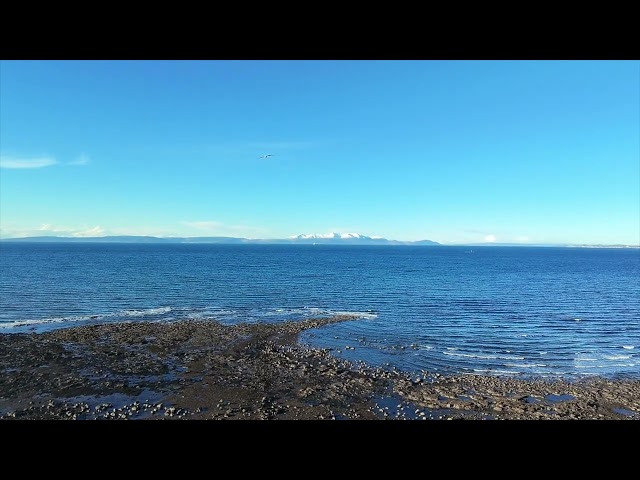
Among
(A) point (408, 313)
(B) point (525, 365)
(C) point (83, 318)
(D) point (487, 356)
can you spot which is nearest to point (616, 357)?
(B) point (525, 365)

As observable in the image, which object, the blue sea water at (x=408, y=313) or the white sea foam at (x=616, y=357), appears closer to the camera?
the blue sea water at (x=408, y=313)

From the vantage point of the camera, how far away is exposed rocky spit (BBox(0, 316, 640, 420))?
14.5m

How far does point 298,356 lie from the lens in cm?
2186

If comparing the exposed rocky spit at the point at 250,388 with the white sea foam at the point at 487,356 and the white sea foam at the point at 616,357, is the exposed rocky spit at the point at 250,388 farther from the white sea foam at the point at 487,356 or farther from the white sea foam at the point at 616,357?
the white sea foam at the point at 616,357

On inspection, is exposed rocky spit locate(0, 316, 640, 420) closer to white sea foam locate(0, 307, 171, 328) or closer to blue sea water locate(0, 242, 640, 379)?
blue sea water locate(0, 242, 640, 379)

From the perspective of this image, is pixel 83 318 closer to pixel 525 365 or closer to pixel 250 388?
pixel 250 388

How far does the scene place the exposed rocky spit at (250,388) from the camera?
14.5m

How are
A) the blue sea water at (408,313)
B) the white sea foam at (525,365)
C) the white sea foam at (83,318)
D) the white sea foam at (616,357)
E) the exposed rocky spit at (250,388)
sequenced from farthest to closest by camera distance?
the white sea foam at (83,318), the white sea foam at (616,357), the blue sea water at (408,313), the white sea foam at (525,365), the exposed rocky spit at (250,388)

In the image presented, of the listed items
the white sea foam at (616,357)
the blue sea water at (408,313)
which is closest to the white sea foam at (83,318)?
the blue sea water at (408,313)

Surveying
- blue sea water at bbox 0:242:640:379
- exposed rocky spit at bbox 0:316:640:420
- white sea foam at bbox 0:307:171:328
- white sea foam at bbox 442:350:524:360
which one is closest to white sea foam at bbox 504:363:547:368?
blue sea water at bbox 0:242:640:379

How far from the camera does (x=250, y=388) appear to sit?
661 inches

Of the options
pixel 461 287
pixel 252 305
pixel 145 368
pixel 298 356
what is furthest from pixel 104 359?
pixel 461 287
